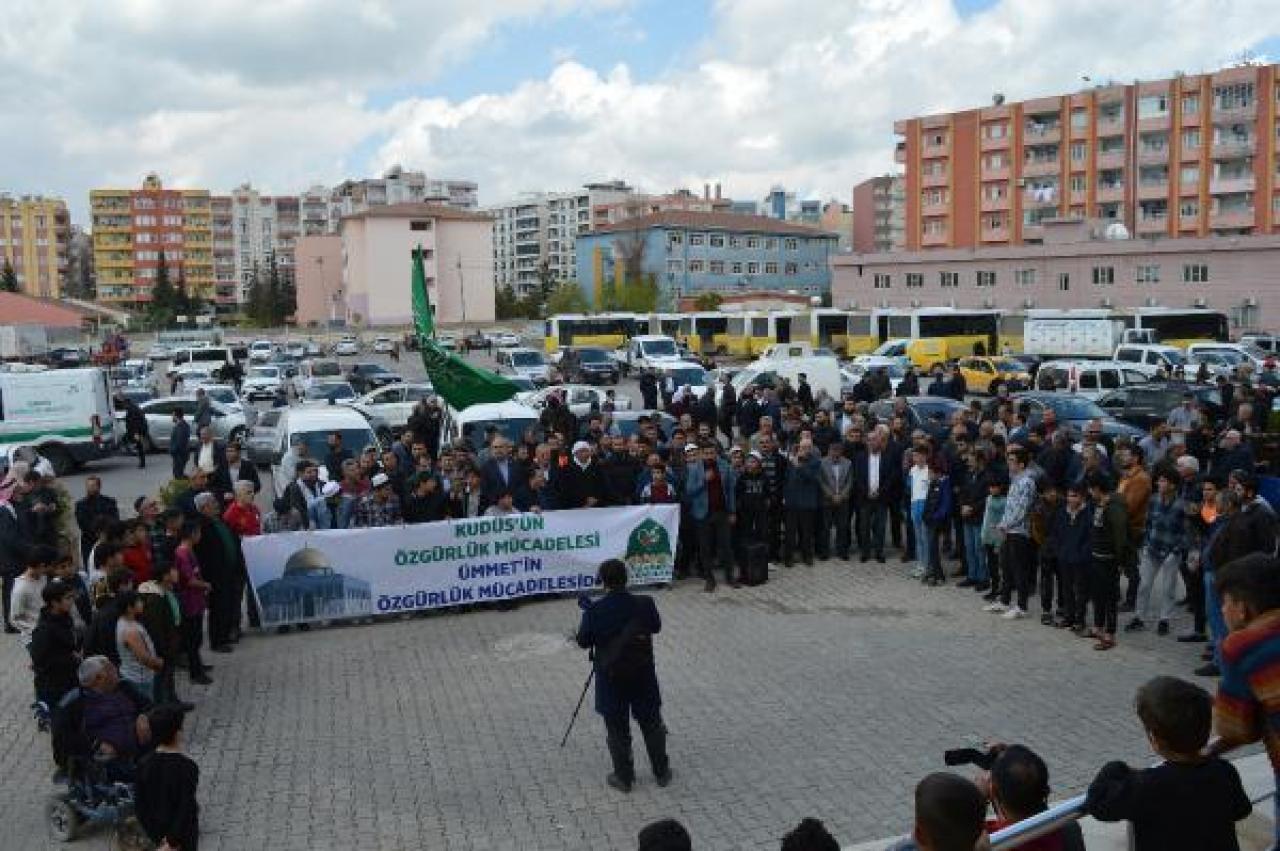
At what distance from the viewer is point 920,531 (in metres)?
14.6

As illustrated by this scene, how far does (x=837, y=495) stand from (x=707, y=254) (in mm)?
109859

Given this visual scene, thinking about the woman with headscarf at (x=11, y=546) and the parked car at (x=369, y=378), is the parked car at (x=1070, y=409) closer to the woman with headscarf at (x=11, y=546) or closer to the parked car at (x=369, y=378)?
the woman with headscarf at (x=11, y=546)

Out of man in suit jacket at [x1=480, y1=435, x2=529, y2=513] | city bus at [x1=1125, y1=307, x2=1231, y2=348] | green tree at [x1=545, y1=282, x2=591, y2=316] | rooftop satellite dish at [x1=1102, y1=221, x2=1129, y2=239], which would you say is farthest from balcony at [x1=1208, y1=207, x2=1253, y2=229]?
man in suit jacket at [x1=480, y1=435, x2=529, y2=513]

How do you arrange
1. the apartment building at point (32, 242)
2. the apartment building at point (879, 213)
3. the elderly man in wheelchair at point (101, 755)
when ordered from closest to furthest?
the elderly man in wheelchair at point (101, 755)
the apartment building at point (879, 213)
the apartment building at point (32, 242)

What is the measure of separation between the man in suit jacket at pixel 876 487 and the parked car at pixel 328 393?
2051 centimetres

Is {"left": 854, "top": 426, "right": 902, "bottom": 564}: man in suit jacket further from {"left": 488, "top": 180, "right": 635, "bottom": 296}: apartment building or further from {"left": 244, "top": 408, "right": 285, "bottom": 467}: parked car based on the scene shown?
{"left": 488, "top": 180, "right": 635, "bottom": 296}: apartment building

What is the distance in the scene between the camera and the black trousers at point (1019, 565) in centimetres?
1260

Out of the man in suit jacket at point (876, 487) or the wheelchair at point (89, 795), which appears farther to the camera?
the man in suit jacket at point (876, 487)

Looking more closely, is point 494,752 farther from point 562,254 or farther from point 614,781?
point 562,254

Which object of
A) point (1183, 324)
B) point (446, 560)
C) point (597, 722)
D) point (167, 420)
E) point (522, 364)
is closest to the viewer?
point (597, 722)

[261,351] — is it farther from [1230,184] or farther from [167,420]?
[1230,184]

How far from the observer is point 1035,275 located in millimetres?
70750

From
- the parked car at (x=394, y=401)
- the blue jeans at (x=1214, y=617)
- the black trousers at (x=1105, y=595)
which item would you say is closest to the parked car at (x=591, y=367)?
the parked car at (x=394, y=401)

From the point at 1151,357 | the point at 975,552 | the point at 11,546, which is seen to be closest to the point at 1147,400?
the point at 1151,357
